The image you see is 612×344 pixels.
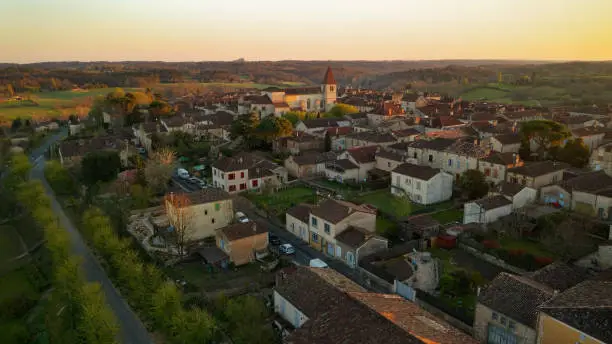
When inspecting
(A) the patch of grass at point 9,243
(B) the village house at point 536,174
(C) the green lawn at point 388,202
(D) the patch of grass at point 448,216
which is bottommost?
(A) the patch of grass at point 9,243

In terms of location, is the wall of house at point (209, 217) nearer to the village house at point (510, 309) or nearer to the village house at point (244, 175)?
the village house at point (244, 175)

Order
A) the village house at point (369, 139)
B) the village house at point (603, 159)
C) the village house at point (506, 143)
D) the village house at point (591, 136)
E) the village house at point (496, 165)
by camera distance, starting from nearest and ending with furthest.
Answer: the village house at point (496, 165) → the village house at point (603, 159) → the village house at point (506, 143) → the village house at point (591, 136) → the village house at point (369, 139)

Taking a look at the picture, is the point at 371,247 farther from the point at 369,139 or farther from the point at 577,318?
the point at 369,139

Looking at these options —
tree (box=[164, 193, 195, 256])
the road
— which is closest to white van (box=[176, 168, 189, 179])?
the road

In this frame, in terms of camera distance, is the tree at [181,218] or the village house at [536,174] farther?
the village house at [536,174]

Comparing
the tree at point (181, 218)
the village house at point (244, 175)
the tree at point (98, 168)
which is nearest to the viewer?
the tree at point (181, 218)

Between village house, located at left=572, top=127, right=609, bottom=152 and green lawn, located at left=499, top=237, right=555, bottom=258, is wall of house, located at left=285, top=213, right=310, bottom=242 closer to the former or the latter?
green lawn, located at left=499, top=237, right=555, bottom=258

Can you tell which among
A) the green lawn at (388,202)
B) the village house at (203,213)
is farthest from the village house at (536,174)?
the village house at (203,213)
